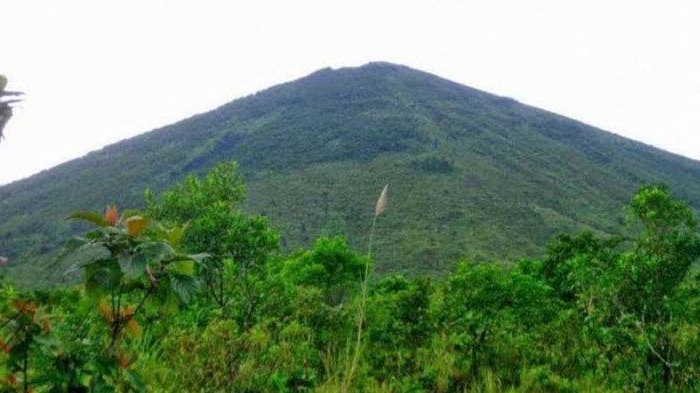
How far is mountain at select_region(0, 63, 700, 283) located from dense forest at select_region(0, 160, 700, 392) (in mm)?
52263

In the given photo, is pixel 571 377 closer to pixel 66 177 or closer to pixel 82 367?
pixel 82 367

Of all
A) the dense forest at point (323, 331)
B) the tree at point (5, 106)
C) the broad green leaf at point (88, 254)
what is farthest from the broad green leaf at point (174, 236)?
the tree at point (5, 106)

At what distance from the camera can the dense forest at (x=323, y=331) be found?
2330mm

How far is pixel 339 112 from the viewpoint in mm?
144750

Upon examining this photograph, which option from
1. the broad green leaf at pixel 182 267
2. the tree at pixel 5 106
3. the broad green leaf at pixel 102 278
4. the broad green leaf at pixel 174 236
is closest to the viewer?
the tree at pixel 5 106

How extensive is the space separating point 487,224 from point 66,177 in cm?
7979

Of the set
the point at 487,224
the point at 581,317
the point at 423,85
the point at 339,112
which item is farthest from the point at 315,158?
the point at 581,317

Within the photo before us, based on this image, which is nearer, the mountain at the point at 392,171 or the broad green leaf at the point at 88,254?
the broad green leaf at the point at 88,254

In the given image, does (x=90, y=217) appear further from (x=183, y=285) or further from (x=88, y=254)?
(x=183, y=285)

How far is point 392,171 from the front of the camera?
103562mm

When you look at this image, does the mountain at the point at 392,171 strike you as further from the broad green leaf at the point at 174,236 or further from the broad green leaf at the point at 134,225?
the broad green leaf at the point at 134,225

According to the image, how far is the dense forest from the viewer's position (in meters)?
2.33

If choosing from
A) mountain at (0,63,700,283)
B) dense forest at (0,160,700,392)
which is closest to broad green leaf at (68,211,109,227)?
dense forest at (0,160,700,392)

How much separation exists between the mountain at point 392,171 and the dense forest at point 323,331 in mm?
52263
